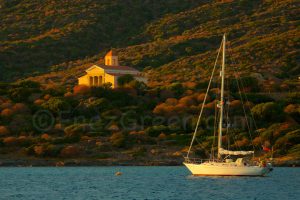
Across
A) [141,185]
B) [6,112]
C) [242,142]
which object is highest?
[6,112]

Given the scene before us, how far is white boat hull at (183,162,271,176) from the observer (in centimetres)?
7506

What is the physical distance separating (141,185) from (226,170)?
928 cm

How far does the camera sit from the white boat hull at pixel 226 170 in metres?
75.1

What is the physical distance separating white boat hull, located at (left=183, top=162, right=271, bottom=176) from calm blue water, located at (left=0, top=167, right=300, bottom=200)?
21.9 inches

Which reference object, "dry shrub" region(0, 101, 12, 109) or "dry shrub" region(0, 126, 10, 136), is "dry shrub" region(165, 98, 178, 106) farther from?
"dry shrub" region(0, 126, 10, 136)

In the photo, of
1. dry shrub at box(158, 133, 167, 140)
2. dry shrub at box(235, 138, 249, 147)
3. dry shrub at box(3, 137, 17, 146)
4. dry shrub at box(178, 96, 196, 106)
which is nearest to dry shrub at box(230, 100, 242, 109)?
dry shrub at box(178, 96, 196, 106)

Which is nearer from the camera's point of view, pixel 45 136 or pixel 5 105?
pixel 45 136

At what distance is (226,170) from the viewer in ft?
246

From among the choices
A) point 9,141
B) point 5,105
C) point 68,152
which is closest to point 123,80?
point 5,105

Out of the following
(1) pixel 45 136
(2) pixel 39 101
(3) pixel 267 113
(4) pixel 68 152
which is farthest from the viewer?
(2) pixel 39 101

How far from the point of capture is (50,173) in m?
88.1

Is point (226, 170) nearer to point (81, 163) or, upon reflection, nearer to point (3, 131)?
point (81, 163)

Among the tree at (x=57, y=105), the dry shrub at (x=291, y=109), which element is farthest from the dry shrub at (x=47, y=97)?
the dry shrub at (x=291, y=109)

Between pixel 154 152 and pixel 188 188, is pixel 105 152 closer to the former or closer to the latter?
pixel 154 152
